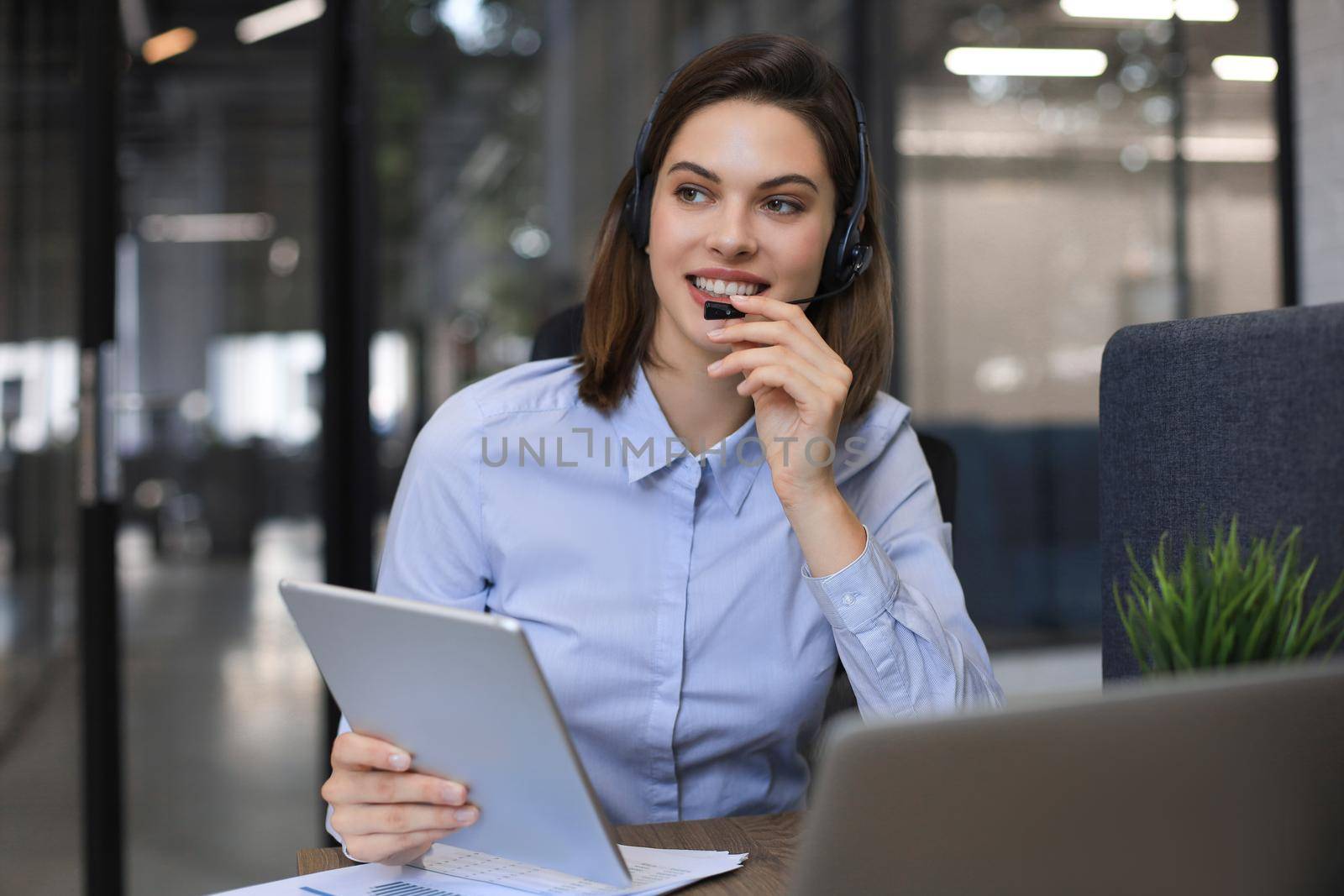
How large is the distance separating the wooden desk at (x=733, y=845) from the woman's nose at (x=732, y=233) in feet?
1.76

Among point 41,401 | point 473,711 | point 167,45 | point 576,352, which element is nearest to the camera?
point 473,711

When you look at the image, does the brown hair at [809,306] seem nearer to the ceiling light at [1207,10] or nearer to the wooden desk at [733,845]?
the wooden desk at [733,845]

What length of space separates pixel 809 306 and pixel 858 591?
433 millimetres

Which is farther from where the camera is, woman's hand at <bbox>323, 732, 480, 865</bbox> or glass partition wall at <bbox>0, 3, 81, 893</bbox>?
glass partition wall at <bbox>0, 3, 81, 893</bbox>

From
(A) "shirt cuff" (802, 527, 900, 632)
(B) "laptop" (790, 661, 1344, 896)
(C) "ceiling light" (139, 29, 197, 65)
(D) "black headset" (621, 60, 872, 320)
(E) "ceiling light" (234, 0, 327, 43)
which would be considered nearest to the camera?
(B) "laptop" (790, 661, 1344, 896)

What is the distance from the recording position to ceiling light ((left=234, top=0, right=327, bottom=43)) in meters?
3.04

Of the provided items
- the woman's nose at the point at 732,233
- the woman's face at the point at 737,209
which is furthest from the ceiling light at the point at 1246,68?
the woman's nose at the point at 732,233

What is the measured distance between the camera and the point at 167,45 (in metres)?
2.98

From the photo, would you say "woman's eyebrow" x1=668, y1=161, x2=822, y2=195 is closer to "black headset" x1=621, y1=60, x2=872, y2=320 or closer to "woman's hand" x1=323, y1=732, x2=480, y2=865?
"black headset" x1=621, y1=60, x2=872, y2=320

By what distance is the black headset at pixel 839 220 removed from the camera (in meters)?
1.29

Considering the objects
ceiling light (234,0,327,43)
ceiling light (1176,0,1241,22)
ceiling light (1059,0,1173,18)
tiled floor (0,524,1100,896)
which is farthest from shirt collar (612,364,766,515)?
ceiling light (1176,0,1241,22)

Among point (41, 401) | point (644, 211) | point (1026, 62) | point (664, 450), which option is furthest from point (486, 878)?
point (1026, 62)

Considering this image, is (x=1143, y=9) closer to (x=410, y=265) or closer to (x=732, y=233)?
(x=410, y=265)

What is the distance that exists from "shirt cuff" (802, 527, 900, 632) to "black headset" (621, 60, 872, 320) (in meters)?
0.32
